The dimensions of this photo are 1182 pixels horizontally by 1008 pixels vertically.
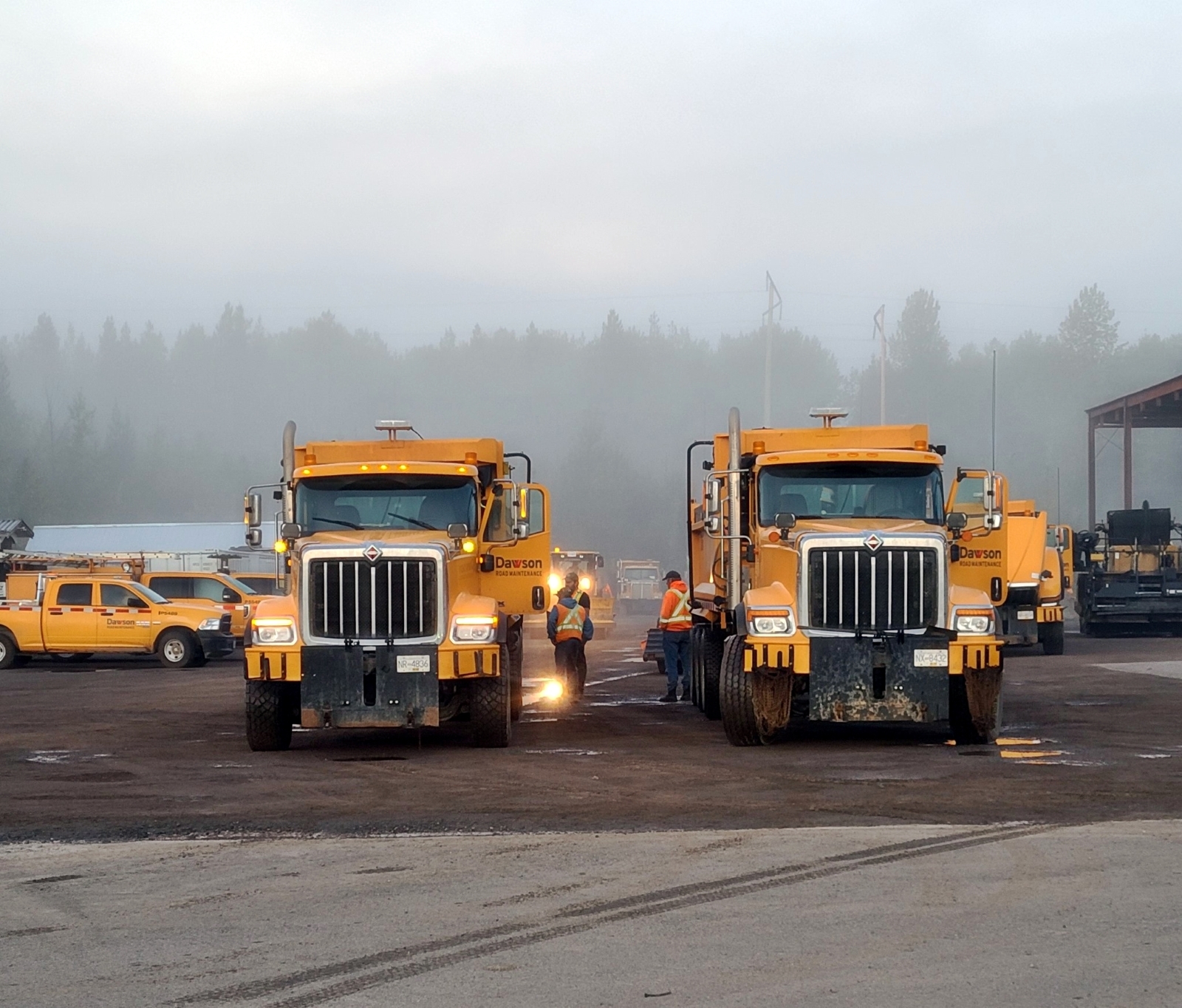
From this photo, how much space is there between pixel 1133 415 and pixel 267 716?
45.8 metres

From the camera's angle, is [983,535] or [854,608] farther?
[983,535]

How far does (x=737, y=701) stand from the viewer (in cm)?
1457

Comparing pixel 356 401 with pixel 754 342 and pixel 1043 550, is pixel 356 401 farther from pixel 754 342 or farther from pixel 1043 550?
pixel 1043 550

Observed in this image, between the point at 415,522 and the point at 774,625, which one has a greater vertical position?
the point at 415,522

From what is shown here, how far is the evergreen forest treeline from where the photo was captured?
5404 inches

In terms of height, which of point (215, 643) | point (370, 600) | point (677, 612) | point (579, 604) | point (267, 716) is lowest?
point (215, 643)

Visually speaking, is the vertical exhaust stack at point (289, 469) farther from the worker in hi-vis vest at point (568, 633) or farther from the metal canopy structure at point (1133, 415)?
the metal canopy structure at point (1133, 415)

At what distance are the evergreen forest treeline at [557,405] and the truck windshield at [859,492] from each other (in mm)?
103349

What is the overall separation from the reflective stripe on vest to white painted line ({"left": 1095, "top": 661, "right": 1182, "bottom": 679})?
367 inches

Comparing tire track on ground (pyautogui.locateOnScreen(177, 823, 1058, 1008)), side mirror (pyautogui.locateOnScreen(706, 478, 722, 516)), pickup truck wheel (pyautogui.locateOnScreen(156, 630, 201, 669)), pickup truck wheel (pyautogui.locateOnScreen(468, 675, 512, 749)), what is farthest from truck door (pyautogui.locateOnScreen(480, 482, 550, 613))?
Result: pickup truck wheel (pyautogui.locateOnScreen(156, 630, 201, 669))

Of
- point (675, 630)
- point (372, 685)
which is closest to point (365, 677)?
point (372, 685)

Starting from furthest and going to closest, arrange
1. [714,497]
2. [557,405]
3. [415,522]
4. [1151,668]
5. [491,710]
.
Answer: [557,405] < [1151,668] < [714,497] < [415,522] < [491,710]

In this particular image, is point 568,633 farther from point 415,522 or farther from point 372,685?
point 372,685

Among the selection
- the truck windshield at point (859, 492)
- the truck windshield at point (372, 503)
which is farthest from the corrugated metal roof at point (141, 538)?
the truck windshield at point (859, 492)
